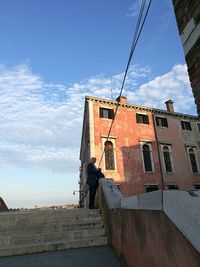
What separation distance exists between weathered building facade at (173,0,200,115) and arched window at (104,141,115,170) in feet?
45.4

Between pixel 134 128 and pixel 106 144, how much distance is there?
3314 mm

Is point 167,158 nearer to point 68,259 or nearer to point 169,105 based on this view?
point 169,105

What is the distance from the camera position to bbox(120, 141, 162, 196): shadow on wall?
1772 centimetres

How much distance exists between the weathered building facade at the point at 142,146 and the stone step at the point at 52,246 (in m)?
11.0

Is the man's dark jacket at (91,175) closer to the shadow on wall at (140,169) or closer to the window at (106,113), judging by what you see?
the shadow on wall at (140,169)

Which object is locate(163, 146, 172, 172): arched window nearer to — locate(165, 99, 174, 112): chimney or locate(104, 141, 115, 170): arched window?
locate(165, 99, 174, 112): chimney

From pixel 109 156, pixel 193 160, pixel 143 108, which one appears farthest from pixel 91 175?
pixel 193 160

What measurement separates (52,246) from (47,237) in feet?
1.32

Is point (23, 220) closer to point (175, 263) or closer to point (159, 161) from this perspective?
point (175, 263)

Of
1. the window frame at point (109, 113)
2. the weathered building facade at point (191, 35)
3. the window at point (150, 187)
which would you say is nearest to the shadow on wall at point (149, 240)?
the weathered building facade at point (191, 35)

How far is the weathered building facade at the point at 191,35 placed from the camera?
3.71 m

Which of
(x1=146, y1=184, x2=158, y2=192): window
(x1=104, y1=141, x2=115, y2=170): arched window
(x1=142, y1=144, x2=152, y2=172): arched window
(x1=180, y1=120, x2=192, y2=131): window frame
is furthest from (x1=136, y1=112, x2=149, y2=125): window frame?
(x1=146, y1=184, x2=158, y2=192): window

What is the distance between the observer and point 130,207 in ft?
12.5

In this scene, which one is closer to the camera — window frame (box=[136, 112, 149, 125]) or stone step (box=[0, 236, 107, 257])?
stone step (box=[0, 236, 107, 257])
